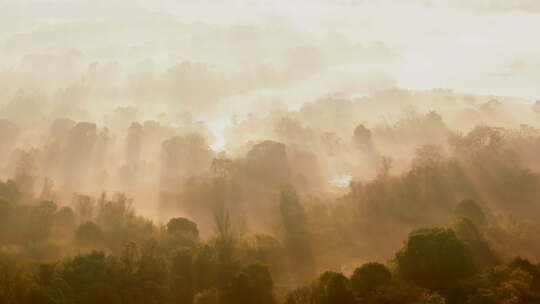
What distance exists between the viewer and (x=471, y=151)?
16588 cm

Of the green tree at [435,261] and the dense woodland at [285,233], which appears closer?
the dense woodland at [285,233]

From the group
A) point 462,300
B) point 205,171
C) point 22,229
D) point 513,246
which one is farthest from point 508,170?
point 22,229

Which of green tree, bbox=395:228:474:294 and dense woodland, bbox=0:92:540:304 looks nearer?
dense woodland, bbox=0:92:540:304

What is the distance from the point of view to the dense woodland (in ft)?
276

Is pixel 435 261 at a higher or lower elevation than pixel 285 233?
lower

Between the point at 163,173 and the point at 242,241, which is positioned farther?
the point at 163,173

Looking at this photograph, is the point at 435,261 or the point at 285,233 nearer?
the point at 435,261

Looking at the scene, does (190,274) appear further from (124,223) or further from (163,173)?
(163,173)

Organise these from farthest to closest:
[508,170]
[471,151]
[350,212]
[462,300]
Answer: [471,151] < [508,170] < [350,212] < [462,300]

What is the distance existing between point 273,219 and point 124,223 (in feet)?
140

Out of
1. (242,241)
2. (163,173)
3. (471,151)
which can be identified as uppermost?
(163,173)

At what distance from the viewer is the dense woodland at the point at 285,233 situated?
8400 cm

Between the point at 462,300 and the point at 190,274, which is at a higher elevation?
the point at 190,274

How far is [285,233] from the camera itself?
5089 inches
